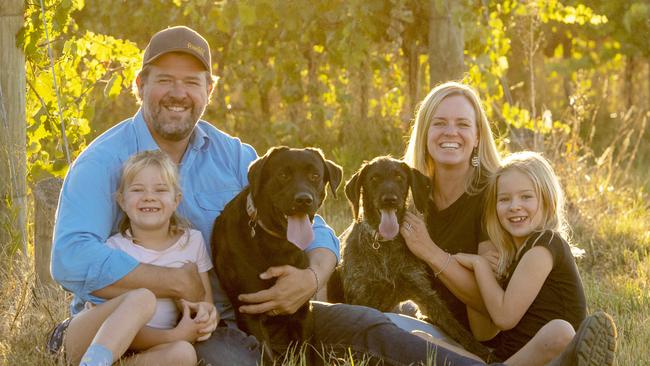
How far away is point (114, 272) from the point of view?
138 inches

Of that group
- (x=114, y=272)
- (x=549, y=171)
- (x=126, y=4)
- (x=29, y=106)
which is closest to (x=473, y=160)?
(x=549, y=171)

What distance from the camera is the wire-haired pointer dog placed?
422 cm

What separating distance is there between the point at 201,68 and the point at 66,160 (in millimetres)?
1661

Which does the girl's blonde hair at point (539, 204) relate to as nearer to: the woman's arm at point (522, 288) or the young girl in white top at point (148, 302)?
the woman's arm at point (522, 288)

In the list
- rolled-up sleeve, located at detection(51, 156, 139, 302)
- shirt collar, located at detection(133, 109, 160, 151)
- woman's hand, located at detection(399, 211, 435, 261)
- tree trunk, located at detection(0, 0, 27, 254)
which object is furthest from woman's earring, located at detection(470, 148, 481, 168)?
tree trunk, located at detection(0, 0, 27, 254)

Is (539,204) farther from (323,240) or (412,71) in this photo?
(412,71)

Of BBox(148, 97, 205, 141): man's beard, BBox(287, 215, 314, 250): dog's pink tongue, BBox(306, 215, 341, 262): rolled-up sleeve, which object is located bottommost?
BBox(306, 215, 341, 262): rolled-up sleeve

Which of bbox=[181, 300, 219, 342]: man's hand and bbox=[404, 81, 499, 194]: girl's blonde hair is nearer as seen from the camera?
bbox=[181, 300, 219, 342]: man's hand

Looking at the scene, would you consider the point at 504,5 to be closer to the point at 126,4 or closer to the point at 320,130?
the point at 320,130

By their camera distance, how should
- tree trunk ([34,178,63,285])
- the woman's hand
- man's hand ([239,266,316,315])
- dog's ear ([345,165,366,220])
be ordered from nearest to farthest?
man's hand ([239,266,316,315]), the woman's hand, dog's ear ([345,165,366,220]), tree trunk ([34,178,63,285])

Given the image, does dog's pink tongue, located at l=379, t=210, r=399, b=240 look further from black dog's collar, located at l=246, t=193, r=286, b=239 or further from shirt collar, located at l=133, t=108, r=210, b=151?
shirt collar, located at l=133, t=108, r=210, b=151

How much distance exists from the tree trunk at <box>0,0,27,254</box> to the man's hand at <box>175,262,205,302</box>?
1.63m

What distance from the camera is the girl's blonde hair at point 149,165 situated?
3.62 m

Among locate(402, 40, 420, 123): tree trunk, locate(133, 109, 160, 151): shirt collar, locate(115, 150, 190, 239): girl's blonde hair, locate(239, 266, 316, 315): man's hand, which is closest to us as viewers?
locate(115, 150, 190, 239): girl's blonde hair
